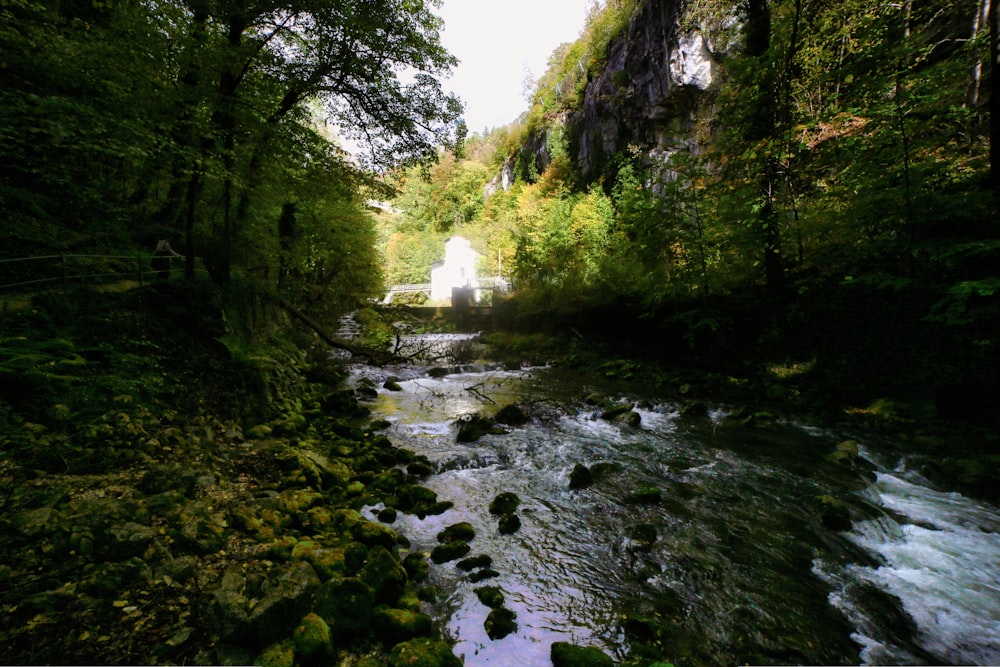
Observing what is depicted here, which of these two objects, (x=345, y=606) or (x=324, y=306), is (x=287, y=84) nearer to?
(x=324, y=306)

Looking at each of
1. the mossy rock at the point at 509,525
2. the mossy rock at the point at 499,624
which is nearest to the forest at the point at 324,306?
the mossy rock at the point at 499,624

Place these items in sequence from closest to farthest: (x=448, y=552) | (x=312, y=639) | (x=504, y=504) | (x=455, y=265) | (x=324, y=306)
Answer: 1. (x=312, y=639)
2. (x=448, y=552)
3. (x=504, y=504)
4. (x=324, y=306)
5. (x=455, y=265)

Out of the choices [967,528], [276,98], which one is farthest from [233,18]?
[967,528]

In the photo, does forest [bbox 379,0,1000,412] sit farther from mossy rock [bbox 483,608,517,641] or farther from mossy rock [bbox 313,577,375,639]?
mossy rock [bbox 313,577,375,639]

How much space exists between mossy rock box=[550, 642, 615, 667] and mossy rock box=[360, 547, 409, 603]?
1.49 meters

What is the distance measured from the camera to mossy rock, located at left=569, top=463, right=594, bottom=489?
6473 millimetres

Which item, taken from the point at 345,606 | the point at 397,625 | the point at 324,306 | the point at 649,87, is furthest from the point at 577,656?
the point at 649,87

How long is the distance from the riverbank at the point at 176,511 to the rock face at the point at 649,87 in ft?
73.3

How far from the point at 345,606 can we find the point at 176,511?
6.17 feet

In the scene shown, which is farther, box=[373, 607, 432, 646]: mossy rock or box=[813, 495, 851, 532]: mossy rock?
box=[813, 495, 851, 532]: mossy rock

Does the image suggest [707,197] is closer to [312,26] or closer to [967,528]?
[967,528]

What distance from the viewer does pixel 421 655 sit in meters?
2.92

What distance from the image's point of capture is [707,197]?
11.8 meters

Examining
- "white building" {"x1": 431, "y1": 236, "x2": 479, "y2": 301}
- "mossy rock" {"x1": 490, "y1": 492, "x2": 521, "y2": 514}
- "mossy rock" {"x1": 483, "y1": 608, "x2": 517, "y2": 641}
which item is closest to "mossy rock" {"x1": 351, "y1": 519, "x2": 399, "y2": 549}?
"mossy rock" {"x1": 483, "y1": 608, "x2": 517, "y2": 641}
